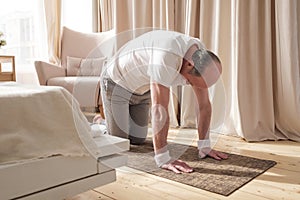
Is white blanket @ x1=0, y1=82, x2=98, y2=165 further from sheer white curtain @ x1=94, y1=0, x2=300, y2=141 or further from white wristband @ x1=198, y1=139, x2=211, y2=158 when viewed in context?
sheer white curtain @ x1=94, y1=0, x2=300, y2=141

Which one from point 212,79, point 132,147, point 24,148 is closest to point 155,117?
point 212,79

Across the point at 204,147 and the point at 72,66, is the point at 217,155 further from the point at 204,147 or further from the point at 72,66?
the point at 72,66

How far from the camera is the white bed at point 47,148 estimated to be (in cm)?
102

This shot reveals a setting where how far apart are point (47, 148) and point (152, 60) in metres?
0.64

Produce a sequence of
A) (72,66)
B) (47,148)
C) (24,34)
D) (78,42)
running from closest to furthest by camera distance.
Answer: (47,148) → (72,66) → (78,42) → (24,34)

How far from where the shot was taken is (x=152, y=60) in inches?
58.2

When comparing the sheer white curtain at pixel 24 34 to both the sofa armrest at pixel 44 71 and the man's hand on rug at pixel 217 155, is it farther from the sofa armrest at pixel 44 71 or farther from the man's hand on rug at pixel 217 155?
the man's hand on rug at pixel 217 155

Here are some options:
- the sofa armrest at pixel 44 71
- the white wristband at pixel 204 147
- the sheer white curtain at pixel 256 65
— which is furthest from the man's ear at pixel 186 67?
the sofa armrest at pixel 44 71

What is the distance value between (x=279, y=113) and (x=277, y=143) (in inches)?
8.9

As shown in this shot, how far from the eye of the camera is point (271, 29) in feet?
7.18

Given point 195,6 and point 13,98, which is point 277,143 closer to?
point 195,6

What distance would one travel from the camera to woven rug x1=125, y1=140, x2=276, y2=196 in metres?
1.42

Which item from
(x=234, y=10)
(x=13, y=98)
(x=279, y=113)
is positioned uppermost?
(x=234, y=10)

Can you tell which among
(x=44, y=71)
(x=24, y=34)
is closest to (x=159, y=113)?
(x=44, y=71)
